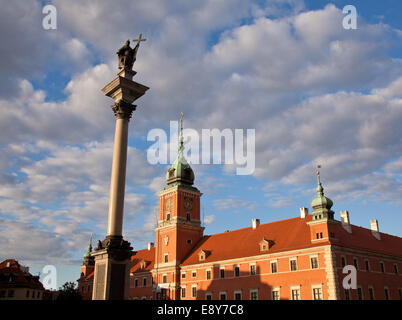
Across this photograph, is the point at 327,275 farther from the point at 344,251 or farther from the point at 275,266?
the point at 275,266

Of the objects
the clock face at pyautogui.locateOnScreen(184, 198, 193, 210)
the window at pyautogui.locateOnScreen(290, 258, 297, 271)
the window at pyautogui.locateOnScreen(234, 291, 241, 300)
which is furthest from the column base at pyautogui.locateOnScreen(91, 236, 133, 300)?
the clock face at pyautogui.locateOnScreen(184, 198, 193, 210)

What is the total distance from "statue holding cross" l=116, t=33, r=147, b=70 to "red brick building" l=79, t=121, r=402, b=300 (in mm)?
29572

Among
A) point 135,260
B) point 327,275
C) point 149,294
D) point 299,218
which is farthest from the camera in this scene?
point 135,260

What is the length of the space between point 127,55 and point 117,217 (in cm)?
1049

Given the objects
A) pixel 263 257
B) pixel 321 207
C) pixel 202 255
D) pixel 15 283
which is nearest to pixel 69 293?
pixel 15 283

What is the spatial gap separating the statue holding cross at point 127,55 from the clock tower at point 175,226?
40956mm

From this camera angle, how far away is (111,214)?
21.7 metres

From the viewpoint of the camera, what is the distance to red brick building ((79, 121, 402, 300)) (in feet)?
142

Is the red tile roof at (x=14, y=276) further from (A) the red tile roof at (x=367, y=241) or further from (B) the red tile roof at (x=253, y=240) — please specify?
(A) the red tile roof at (x=367, y=241)

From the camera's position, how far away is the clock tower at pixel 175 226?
6038 centimetres

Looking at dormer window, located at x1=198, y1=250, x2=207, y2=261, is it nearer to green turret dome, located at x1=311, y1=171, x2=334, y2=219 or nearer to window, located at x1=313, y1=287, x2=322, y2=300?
green turret dome, located at x1=311, y1=171, x2=334, y2=219

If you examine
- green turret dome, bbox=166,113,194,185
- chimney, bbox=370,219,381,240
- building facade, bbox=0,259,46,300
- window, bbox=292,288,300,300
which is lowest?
window, bbox=292,288,300,300
